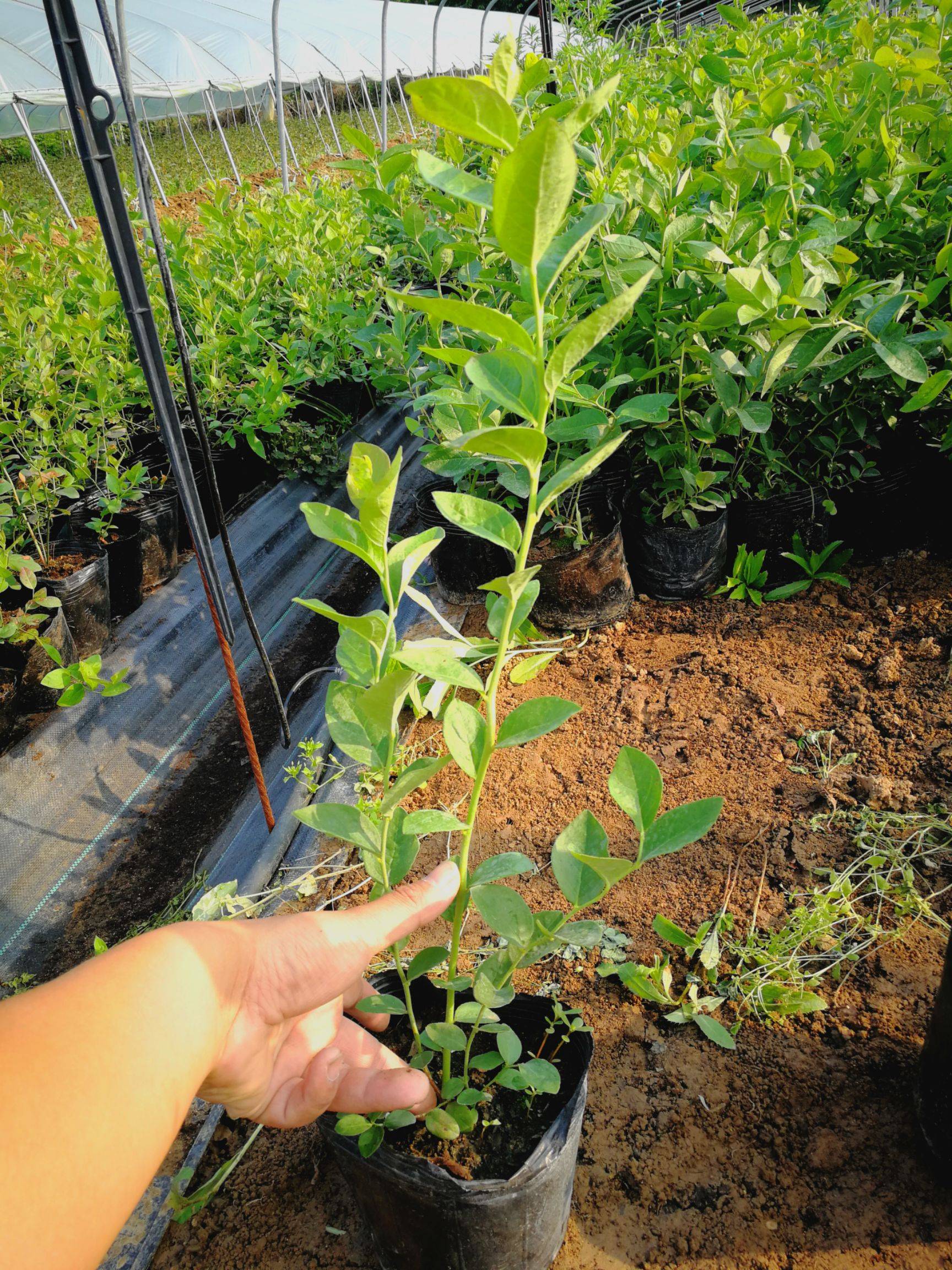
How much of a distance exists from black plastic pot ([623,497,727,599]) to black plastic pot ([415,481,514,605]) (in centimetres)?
41

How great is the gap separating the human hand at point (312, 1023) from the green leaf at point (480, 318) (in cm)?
58

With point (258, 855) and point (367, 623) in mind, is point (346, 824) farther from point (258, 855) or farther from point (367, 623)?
point (258, 855)

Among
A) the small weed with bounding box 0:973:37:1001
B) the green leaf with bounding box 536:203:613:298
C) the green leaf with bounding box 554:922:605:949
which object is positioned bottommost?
the small weed with bounding box 0:973:37:1001

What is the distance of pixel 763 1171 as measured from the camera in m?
1.15

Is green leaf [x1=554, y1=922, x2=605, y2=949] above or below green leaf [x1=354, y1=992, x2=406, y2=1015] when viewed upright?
above

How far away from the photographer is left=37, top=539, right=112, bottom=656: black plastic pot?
2723 mm

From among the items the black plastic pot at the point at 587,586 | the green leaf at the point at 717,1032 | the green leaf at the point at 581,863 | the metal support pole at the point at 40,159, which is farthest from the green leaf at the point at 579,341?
the metal support pole at the point at 40,159

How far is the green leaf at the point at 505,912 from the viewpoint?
89 centimetres

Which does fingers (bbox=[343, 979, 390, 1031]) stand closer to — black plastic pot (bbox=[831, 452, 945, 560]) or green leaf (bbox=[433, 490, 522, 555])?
green leaf (bbox=[433, 490, 522, 555])

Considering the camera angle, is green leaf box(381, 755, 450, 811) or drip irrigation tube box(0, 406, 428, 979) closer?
green leaf box(381, 755, 450, 811)

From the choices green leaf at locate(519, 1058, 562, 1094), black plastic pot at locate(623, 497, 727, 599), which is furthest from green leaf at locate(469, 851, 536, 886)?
black plastic pot at locate(623, 497, 727, 599)

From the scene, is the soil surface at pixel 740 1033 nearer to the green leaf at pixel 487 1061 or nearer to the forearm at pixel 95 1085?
the green leaf at pixel 487 1061

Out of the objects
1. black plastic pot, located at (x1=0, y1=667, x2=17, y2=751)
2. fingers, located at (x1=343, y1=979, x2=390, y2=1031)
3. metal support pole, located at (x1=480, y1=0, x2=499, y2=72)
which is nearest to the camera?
fingers, located at (x1=343, y1=979, x2=390, y2=1031)

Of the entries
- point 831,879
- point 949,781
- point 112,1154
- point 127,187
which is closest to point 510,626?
point 112,1154
